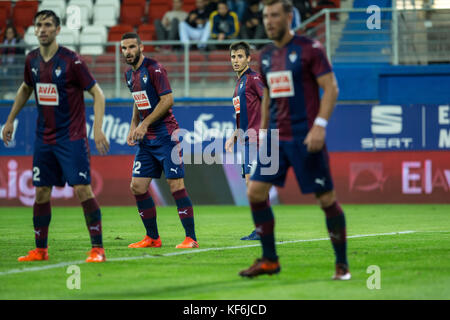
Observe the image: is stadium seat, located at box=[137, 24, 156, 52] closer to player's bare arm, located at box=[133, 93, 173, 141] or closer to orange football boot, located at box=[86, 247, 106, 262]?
player's bare arm, located at box=[133, 93, 173, 141]

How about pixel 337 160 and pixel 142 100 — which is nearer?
pixel 142 100

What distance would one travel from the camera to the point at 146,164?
9.12 meters

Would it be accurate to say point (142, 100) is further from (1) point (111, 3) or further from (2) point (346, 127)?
(1) point (111, 3)

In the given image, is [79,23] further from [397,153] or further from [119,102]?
[397,153]

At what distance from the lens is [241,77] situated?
10.0m

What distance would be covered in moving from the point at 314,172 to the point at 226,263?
1.66 m

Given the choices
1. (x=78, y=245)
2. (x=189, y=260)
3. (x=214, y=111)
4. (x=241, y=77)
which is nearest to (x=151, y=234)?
(x=78, y=245)

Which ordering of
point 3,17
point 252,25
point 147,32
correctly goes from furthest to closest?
point 3,17
point 147,32
point 252,25

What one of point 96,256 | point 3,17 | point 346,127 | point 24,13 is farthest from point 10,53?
point 96,256

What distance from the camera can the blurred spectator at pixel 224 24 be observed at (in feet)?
62.2

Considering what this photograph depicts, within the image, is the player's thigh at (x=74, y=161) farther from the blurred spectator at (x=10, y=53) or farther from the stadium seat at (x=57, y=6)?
the stadium seat at (x=57, y=6)

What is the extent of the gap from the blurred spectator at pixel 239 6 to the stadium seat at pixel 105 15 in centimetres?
323

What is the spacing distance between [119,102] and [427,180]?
7.12m

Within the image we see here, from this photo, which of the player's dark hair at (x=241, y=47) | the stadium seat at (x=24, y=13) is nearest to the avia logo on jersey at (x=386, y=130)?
the player's dark hair at (x=241, y=47)
